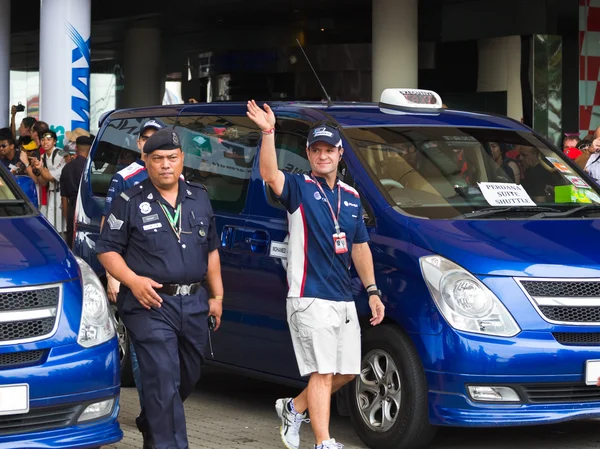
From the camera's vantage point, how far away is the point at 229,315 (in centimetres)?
771

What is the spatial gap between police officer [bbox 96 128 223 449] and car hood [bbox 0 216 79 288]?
21 centimetres

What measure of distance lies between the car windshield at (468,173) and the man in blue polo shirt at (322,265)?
0.52 metres

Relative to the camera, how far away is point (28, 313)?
18.9ft

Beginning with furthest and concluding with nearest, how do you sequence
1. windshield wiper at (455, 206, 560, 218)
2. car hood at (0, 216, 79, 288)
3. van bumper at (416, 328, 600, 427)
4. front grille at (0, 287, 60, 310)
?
windshield wiper at (455, 206, 560, 218)
van bumper at (416, 328, 600, 427)
car hood at (0, 216, 79, 288)
front grille at (0, 287, 60, 310)

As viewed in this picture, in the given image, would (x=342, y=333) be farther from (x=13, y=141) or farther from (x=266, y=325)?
(x=13, y=141)

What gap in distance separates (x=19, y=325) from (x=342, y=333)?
167 centimetres

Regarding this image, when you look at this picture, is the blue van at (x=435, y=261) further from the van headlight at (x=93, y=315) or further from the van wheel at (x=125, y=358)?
the van headlight at (x=93, y=315)

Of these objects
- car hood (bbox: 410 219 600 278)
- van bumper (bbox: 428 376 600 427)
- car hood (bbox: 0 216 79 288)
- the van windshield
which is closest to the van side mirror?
the van windshield

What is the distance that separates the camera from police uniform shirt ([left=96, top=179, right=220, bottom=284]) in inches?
238

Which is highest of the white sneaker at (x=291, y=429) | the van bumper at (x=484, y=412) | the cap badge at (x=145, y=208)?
the cap badge at (x=145, y=208)

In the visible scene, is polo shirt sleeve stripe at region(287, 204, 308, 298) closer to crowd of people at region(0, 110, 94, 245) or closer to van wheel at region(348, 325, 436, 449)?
van wheel at region(348, 325, 436, 449)

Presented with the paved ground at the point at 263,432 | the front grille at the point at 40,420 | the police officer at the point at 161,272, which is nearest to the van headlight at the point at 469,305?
the paved ground at the point at 263,432

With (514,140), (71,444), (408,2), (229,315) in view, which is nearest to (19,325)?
(71,444)

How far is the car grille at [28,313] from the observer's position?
5703mm
